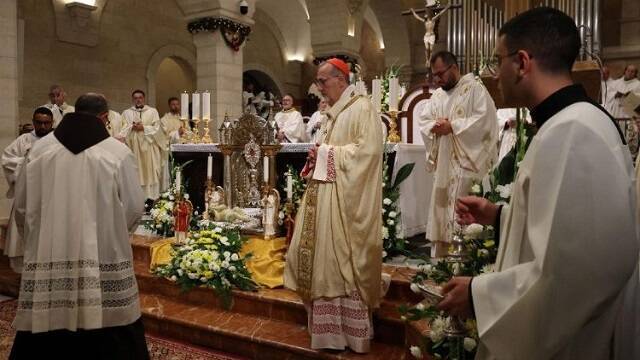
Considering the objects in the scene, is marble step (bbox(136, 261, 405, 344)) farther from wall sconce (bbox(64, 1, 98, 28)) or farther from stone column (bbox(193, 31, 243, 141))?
wall sconce (bbox(64, 1, 98, 28))

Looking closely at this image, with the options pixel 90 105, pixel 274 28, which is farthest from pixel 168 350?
pixel 274 28

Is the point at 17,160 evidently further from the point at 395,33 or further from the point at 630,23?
the point at 630,23

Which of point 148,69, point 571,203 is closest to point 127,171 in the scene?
point 571,203

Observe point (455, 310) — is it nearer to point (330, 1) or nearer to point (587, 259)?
point (587, 259)

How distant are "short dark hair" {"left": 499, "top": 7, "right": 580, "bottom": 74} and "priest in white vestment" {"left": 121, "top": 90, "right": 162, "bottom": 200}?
828 centimetres

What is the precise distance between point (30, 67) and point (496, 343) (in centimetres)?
1190

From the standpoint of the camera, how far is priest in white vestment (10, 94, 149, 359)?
9.65 ft

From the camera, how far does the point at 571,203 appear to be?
3.92 ft

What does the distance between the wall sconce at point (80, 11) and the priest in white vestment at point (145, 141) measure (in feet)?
12.8

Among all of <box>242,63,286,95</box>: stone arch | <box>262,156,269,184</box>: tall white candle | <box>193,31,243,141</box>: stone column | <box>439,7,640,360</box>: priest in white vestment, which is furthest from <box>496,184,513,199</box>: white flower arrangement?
<box>242,63,286,95</box>: stone arch

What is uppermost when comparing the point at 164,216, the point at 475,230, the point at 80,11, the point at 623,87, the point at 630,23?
the point at 630,23

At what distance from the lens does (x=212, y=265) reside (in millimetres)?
4512

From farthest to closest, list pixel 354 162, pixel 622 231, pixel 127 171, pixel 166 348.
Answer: pixel 166 348
pixel 354 162
pixel 127 171
pixel 622 231

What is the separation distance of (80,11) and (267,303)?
9952 millimetres
